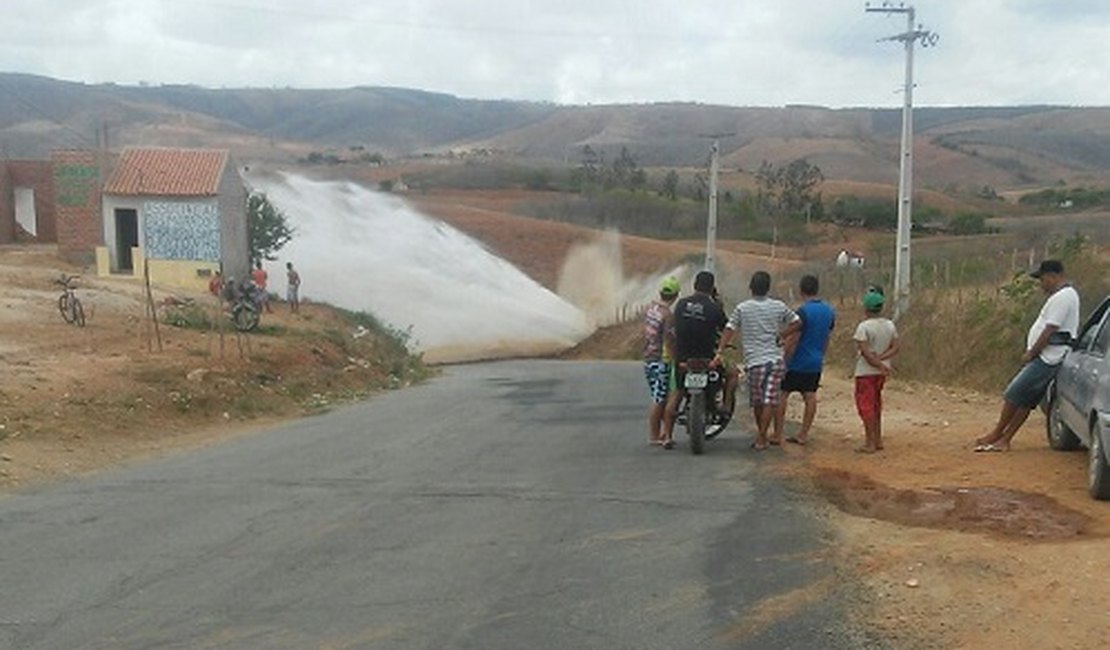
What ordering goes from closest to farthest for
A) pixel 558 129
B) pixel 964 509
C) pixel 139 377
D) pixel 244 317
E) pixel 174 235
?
pixel 964 509
pixel 139 377
pixel 244 317
pixel 174 235
pixel 558 129

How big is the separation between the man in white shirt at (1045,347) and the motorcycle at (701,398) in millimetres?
2511

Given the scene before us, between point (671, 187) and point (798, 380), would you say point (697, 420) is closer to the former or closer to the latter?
point (798, 380)

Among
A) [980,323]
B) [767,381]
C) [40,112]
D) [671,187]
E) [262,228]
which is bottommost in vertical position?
[980,323]

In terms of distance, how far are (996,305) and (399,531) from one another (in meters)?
15.5

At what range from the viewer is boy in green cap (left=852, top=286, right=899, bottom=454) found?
436 inches

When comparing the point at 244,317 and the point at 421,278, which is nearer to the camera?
the point at 244,317

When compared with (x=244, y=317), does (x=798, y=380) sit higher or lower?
higher

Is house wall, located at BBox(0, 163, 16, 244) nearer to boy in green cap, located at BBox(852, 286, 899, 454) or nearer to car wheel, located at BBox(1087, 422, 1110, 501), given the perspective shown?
boy in green cap, located at BBox(852, 286, 899, 454)

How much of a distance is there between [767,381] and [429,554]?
4.85 metres

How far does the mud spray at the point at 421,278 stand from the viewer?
147ft

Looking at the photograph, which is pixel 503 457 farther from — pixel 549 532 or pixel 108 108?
pixel 108 108

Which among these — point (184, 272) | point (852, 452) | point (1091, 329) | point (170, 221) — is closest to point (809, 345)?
point (852, 452)

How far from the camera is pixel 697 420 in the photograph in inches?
437

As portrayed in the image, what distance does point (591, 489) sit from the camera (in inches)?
374
